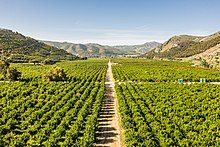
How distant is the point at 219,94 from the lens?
5384cm

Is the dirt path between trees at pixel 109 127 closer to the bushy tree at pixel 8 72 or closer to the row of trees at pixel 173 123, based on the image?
the row of trees at pixel 173 123

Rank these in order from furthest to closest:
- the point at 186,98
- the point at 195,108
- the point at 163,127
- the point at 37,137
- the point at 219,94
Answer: the point at 219,94
the point at 186,98
the point at 195,108
the point at 163,127
the point at 37,137

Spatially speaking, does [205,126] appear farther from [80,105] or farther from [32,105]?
[32,105]

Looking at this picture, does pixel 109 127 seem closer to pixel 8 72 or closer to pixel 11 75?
pixel 11 75

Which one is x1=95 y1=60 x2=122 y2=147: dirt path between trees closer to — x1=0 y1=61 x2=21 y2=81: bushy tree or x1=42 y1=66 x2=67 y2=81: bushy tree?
x1=42 y1=66 x2=67 y2=81: bushy tree

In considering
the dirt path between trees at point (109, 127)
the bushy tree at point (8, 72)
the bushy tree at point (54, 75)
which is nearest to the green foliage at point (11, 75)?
the bushy tree at point (8, 72)

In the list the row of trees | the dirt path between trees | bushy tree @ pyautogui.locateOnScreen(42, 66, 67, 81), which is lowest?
the dirt path between trees

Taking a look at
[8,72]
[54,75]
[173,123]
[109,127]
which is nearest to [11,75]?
[8,72]

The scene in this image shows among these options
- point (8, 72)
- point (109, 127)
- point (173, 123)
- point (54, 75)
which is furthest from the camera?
point (54, 75)

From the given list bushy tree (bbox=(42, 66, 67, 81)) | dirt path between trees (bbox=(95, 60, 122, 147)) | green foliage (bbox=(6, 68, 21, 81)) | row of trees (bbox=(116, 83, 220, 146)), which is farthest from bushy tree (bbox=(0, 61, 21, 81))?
row of trees (bbox=(116, 83, 220, 146))

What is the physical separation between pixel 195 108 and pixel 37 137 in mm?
27478

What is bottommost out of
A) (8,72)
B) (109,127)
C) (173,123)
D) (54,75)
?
(109,127)

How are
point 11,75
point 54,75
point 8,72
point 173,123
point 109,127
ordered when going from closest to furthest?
1. point 173,123
2. point 109,127
3. point 11,75
4. point 8,72
5. point 54,75

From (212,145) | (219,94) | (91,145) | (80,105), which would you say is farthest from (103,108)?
(219,94)
